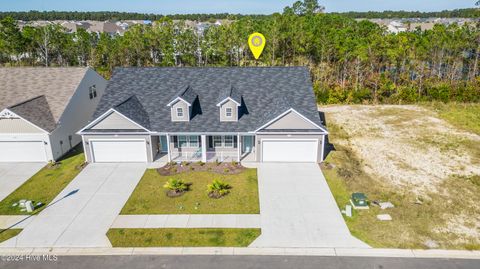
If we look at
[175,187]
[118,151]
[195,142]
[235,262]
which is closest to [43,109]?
[118,151]

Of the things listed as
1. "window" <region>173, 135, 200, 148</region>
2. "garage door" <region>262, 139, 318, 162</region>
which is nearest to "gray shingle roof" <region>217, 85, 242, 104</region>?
"window" <region>173, 135, 200, 148</region>

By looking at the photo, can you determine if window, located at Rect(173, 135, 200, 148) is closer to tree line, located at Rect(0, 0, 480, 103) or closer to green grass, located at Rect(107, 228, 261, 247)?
green grass, located at Rect(107, 228, 261, 247)

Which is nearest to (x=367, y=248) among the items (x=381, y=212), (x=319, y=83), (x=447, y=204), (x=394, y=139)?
(x=381, y=212)

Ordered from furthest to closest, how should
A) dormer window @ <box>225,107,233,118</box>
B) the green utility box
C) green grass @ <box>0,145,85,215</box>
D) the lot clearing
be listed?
1. dormer window @ <box>225,107,233,118</box>
2. green grass @ <box>0,145,85,215</box>
3. the green utility box
4. the lot clearing

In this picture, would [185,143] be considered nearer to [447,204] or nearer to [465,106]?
[447,204]

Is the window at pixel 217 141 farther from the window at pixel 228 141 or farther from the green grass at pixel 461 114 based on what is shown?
the green grass at pixel 461 114

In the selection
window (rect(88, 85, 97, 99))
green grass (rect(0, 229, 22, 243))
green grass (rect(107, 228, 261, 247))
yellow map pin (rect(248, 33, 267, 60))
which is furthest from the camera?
yellow map pin (rect(248, 33, 267, 60))

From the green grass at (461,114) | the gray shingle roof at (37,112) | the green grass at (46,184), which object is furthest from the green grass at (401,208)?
the gray shingle roof at (37,112)
